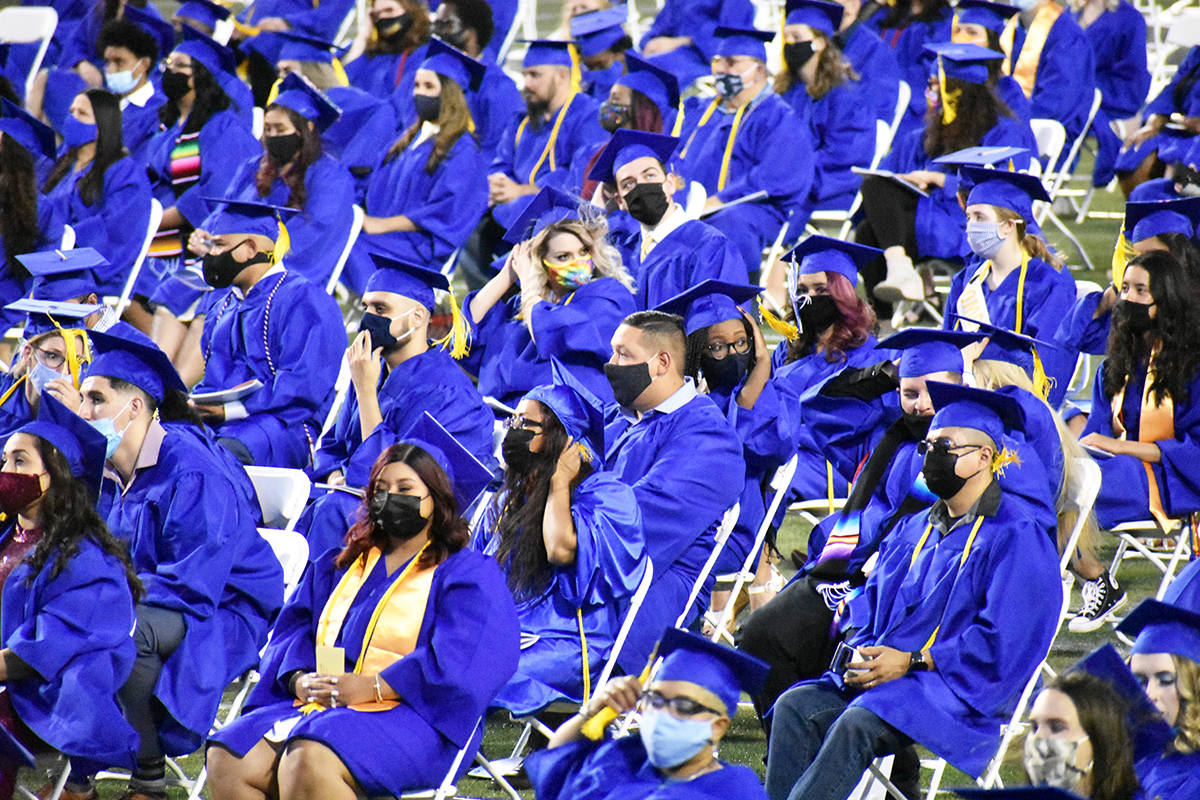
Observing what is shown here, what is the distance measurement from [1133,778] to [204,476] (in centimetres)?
252

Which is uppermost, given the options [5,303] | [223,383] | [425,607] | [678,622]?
[425,607]

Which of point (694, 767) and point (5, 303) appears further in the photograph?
point (5, 303)

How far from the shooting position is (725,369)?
218 inches

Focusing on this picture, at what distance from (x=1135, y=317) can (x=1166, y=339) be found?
13 centimetres

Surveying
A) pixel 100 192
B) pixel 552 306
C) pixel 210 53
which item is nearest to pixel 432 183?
pixel 210 53

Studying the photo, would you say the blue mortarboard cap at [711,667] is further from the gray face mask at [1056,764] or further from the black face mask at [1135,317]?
the black face mask at [1135,317]

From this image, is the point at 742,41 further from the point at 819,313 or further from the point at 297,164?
the point at 819,313

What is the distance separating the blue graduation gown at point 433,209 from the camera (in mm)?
8508

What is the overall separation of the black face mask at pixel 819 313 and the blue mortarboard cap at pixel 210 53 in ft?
13.4

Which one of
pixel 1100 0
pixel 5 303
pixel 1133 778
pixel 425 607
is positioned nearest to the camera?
pixel 1133 778

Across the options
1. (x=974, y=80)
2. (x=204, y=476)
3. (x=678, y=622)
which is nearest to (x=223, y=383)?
(x=204, y=476)

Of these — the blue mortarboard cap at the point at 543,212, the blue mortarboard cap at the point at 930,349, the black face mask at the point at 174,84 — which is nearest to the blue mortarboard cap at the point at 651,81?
the blue mortarboard cap at the point at 543,212

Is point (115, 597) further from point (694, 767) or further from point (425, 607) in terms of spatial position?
point (694, 767)

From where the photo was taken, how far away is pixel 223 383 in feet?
21.7
